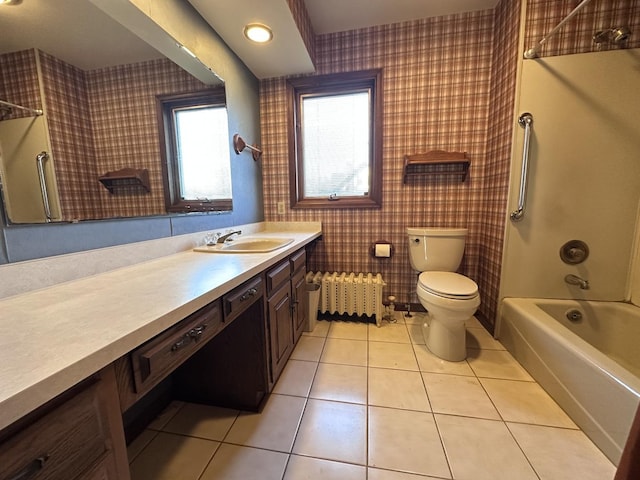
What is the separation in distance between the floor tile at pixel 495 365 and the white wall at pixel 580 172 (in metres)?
0.49

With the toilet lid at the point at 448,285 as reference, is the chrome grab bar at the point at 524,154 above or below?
above

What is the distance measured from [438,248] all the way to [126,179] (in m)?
1.98

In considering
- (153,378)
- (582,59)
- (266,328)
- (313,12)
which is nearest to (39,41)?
(153,378)

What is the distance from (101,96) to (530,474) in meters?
2.16

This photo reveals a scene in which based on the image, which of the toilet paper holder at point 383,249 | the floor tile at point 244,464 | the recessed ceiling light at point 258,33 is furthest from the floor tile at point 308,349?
the recessed ceiling light at point 258,33

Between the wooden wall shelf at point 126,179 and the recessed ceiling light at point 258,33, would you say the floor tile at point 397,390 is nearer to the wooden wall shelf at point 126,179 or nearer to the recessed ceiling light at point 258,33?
the wooden wall shelf at point 126,179

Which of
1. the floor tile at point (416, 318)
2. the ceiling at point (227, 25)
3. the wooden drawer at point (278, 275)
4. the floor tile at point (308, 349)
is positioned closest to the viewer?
the ceiling at point (227, 25)

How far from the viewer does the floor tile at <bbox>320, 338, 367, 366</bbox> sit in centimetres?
168

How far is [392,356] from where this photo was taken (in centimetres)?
173

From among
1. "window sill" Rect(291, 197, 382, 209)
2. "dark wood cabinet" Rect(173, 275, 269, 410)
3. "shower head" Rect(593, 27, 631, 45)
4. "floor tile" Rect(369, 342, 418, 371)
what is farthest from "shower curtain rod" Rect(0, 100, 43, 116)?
"shower head" Rect(593, 27, 631, 45)

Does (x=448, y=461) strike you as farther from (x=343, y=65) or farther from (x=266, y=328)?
(x=343, y=65)

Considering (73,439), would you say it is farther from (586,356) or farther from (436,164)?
(436,164)

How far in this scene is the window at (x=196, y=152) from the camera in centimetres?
132

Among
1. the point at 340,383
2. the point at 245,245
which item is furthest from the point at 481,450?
→ the point at 245,245
